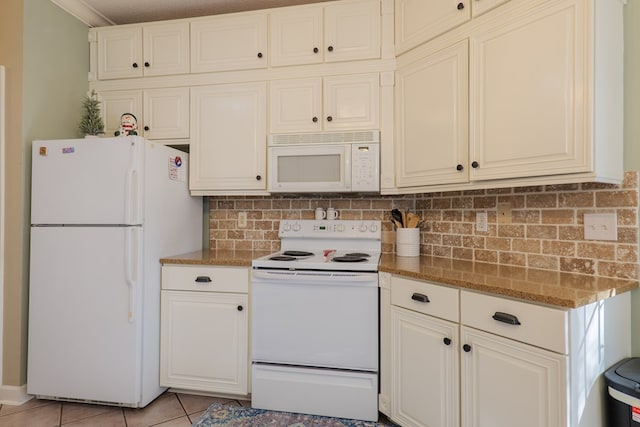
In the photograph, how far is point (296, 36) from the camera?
2.24 meters

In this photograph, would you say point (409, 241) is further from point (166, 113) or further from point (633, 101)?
point (166, 113)

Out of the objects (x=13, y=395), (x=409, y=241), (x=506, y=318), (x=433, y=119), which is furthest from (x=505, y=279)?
(x=13, y=395)

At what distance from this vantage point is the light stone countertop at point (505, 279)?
3.90 feet

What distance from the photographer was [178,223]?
2311 millimetres

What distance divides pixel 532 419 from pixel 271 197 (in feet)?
6.45

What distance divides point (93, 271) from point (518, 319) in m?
2.15

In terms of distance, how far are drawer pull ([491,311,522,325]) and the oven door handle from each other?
65 cm

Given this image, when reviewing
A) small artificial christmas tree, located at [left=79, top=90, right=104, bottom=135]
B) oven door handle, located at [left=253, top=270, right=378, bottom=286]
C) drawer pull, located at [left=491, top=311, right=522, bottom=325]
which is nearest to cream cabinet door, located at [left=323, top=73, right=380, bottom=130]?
oven door handle, located at [left=253, top=270, right=378, bottom=286]

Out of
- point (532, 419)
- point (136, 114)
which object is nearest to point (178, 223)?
point (136, 114)

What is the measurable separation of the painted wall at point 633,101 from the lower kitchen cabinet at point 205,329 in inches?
74.2

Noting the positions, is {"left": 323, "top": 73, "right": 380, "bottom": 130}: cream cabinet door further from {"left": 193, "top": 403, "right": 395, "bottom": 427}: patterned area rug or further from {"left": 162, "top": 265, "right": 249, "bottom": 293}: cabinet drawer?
{"left": 193, "top": 403, "right": 395, "bottom": 427}: patterned area rug

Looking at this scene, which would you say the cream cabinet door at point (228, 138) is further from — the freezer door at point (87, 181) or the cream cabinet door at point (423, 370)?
the cream cabinet door at point (423, 370)

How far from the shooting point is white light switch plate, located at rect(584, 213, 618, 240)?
147 centimetres

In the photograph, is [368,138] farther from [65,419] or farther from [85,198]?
[65,419]
